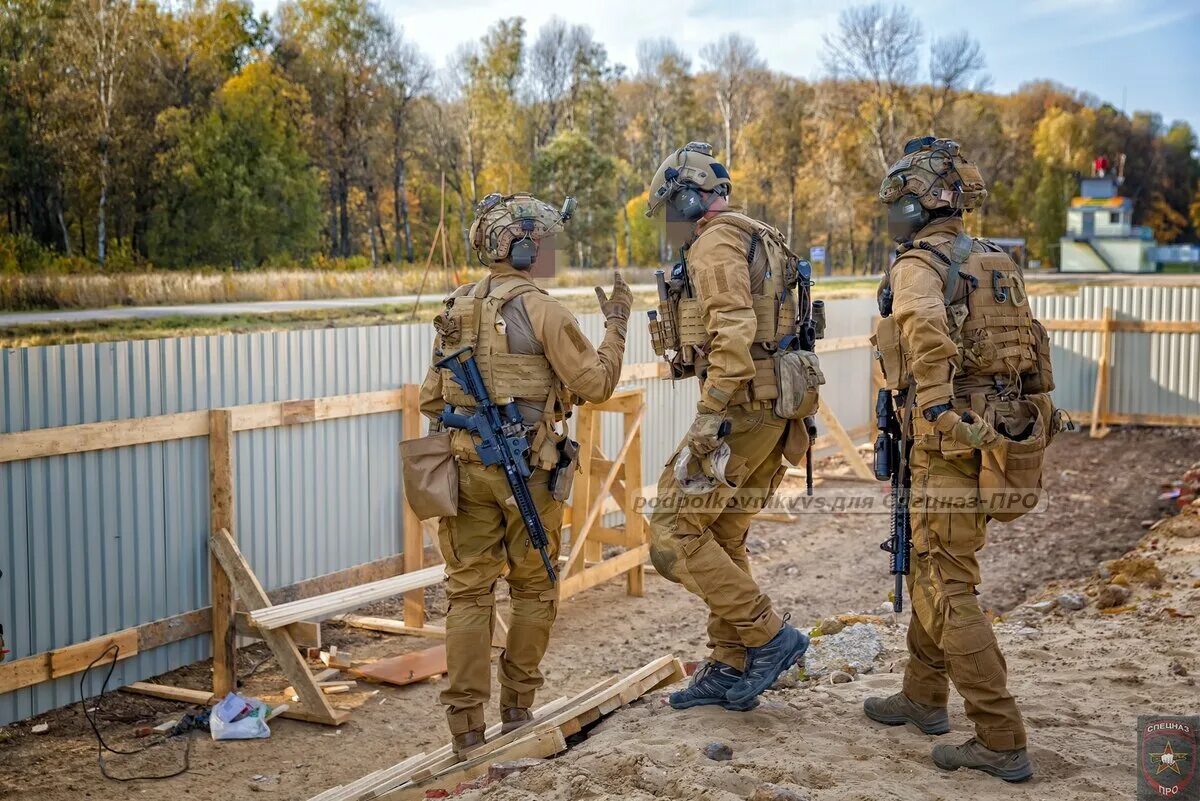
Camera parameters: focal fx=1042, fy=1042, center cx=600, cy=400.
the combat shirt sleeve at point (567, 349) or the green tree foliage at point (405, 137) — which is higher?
the green tree foliage at point (405, 137)

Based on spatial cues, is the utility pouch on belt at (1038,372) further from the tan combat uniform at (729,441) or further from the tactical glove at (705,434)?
the tactical glove at (705,434)

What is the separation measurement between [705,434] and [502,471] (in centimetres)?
98

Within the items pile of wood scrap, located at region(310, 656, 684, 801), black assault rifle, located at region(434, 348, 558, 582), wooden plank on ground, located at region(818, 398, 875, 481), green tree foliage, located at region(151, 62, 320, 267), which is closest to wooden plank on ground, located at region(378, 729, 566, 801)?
pile of wood scrap, located at region(310, 656, 684, 801)

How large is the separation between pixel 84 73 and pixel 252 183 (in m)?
3.86

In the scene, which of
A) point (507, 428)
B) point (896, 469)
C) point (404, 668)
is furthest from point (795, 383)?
point (404, 668)

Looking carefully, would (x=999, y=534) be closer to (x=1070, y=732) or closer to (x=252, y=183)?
(x=1070, y=732)

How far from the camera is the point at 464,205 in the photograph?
2716 cm

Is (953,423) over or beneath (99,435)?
over

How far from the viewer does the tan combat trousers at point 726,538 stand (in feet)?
14.9

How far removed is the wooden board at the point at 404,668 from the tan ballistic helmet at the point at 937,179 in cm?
415

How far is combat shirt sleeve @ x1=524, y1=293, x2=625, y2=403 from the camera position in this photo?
475 centimetres

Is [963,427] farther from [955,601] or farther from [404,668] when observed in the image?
[404,668]

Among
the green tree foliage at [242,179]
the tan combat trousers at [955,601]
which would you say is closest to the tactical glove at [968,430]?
the tan combat trousers at [955,601]

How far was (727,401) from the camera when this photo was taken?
443 centimetres
